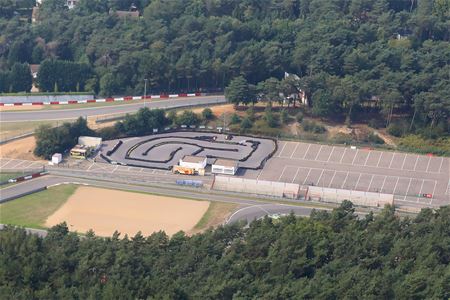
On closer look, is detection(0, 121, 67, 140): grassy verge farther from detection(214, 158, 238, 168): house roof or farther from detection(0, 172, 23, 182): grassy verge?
detection(214, 158, 238, 168): house roof

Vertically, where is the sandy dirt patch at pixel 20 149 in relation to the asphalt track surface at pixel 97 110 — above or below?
Result: below

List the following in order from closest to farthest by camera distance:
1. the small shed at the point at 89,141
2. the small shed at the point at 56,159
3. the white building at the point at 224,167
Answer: the white building at the point at 224,167
the small shed at the point at 56,159
the small shed at the point at 89,141

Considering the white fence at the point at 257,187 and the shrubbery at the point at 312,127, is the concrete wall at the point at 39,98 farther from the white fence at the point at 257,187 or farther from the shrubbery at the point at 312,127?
the white fence at the point at 257,187

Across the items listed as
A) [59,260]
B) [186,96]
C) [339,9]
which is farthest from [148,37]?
[59,260]

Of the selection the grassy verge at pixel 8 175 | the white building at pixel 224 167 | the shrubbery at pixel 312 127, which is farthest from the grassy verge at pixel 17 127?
the shrubbery at pixel 312 127

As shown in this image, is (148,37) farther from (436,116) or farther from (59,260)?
(59,260)
